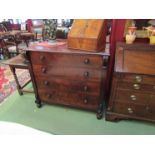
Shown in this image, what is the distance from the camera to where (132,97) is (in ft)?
5.80

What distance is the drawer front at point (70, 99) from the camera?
2014 mm

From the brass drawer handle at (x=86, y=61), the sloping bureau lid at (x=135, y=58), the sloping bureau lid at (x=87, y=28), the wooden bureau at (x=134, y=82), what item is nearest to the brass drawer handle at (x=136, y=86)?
the wooden bureau at (x=134, y=82)

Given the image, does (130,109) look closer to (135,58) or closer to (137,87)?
(137,87)

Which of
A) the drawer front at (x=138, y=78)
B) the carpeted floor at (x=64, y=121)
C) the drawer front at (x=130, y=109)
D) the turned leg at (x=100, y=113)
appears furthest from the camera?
the turned leg at (x=100, y=113)

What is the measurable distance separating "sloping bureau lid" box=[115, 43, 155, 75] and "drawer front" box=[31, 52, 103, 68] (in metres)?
0.25

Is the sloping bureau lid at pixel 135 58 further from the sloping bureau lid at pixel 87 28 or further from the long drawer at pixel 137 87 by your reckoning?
the sloping bureau lid at pixel 87 28

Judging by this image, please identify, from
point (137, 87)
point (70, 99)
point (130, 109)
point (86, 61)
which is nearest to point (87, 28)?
point (86, 61)

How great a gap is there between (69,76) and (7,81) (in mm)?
1881

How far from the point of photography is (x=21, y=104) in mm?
2469

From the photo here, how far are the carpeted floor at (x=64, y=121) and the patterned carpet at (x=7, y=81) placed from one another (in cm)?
33

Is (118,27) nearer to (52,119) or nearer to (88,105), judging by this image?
(88,105)

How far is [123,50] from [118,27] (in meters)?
0.37

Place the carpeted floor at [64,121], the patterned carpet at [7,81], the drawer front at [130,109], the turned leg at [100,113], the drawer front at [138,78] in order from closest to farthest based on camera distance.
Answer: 1. the drawer front at [138,78]
2. the drawer front at [130,109]
3. the carpeted floor at [64,121]
4. the turned leg at [100,113]
5. the patterned carpet at [7,81]
